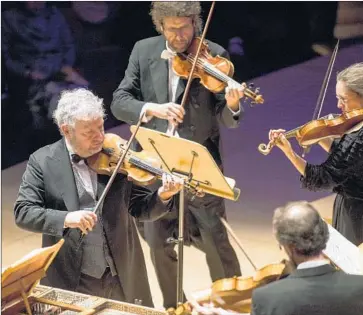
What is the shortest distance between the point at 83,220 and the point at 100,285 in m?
0.46

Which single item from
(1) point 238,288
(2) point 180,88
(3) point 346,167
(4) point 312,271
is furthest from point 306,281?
(2) point 180,88

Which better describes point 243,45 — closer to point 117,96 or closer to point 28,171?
point 117,96

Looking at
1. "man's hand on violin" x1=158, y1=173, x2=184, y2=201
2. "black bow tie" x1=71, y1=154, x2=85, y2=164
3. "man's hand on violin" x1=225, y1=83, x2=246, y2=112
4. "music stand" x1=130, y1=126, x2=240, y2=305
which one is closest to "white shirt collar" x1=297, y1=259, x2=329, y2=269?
"music stand" x1=130, y1=126, x2=240, y2=305

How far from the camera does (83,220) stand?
3158mm

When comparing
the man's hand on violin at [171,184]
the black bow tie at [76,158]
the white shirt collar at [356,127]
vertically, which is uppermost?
the black bow tie at [76,158]

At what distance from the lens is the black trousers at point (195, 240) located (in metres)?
4.13

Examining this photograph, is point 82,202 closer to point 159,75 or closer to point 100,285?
point 100,285

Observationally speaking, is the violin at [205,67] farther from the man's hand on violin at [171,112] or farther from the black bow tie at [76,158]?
the black bow tie at [76,158]

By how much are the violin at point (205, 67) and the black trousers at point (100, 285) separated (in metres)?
1.14

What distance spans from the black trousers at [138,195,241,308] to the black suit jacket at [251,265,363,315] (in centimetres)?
171

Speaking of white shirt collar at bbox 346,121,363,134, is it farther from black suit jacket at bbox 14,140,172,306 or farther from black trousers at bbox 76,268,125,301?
black trousers at bbox 76,268,125,301

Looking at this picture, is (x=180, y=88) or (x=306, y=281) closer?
(x=306, y=281)

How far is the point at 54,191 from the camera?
3404 millimetres

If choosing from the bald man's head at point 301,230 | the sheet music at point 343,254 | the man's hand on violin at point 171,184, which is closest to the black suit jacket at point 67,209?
the man's hand on violin at point 171,184
